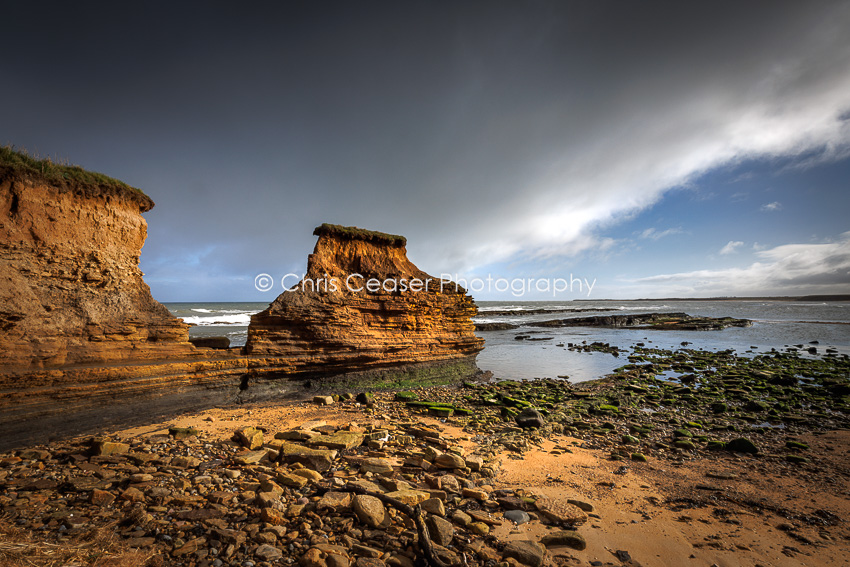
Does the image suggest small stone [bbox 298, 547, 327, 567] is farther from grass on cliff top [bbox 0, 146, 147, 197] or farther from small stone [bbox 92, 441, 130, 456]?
grass on cliff top [bbox 0, 146, 147, 197]

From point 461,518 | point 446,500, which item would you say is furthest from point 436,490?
point 461,518

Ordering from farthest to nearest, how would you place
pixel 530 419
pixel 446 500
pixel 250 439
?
pixel 530 419 < pixel 250 439 < pixel 446 500

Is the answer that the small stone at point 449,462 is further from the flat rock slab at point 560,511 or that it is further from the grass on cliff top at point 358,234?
the grass on cliff top at point 358,234

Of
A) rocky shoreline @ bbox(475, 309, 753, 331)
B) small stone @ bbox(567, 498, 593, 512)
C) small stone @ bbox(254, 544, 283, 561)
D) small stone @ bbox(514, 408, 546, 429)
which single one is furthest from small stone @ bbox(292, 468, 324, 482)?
rocky shoreline @ bbox(475, 309, 753, 331)

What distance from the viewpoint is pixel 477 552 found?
3.35m

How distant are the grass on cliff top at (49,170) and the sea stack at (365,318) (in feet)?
16.5

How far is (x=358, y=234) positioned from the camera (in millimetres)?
12438

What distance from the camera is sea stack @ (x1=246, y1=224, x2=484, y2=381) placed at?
10234 mm

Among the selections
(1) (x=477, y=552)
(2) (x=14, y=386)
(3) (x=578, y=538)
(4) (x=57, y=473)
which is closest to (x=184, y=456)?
(4) (x=57, y=473)

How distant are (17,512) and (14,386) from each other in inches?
174

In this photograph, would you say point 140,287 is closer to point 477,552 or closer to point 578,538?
point 477,552

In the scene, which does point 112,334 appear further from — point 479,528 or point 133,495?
point 479,528

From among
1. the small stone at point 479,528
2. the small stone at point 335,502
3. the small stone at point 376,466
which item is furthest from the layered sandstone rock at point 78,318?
the small stone at point 479,528

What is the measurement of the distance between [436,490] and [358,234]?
9.66 m
